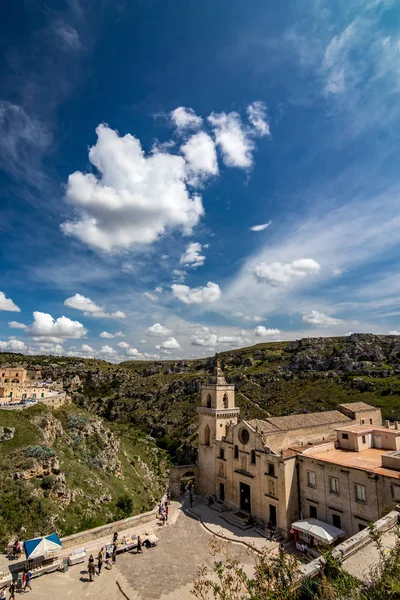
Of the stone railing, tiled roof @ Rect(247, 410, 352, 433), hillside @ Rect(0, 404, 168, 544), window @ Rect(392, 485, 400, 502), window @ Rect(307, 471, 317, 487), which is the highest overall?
tiled roof @ Rect(247, 410, 352, 433)

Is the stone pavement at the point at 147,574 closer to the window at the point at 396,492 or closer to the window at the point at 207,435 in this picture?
the window at the point at 396,492

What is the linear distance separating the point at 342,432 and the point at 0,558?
92.2ft

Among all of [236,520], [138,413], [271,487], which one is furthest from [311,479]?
[138,413]

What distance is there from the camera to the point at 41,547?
19422 millimetres

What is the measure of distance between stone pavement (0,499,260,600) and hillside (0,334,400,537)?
602 inches

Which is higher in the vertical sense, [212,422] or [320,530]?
[212,422]

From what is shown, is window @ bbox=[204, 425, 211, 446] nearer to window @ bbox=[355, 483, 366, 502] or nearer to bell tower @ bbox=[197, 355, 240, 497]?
bell tower @ bbox=[197, 355, 240, 497]

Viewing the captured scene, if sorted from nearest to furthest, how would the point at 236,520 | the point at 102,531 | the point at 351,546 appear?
the point at 351,546
the point at 102,531
the point at 236,520

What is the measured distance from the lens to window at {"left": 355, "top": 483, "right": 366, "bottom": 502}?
22.8 m

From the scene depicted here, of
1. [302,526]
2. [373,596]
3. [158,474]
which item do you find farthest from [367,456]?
[158,474]

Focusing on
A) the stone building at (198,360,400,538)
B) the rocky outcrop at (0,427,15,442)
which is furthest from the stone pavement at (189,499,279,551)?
the rocky outcrop at (0,427,15,442)

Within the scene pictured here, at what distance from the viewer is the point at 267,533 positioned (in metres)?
26.1

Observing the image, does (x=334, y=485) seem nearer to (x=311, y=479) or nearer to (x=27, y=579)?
(x=311, y=479)

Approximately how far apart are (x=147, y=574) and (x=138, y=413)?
111 metres
